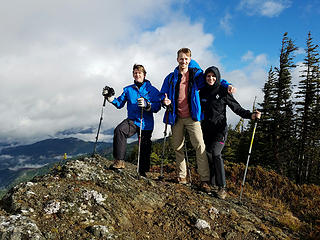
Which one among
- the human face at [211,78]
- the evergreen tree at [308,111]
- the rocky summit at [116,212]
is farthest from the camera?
the evergreen tree at [308,111]

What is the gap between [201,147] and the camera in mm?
6059

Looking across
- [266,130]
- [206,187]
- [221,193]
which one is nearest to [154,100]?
[206,187]

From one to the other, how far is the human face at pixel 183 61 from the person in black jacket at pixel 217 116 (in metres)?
0.58

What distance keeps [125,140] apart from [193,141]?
1922mm

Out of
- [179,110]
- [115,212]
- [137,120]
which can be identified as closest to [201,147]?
[179,110]

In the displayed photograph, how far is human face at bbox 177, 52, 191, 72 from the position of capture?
5848mm

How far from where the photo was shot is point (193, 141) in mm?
6125

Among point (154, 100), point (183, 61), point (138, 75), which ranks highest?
point (183, 61)

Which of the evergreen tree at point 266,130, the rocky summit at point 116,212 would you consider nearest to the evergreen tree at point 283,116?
the evergreen tree at point 266,130

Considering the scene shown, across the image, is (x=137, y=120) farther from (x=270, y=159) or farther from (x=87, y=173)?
(x=270, y=159)

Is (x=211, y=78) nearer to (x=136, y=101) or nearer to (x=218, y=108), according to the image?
(x=218, y=108)

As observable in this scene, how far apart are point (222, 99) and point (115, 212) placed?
4005mm

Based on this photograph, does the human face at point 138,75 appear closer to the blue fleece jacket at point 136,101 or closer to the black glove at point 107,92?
the blue fleece jacket at point 136,101

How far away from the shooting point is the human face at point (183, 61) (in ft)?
19.2
